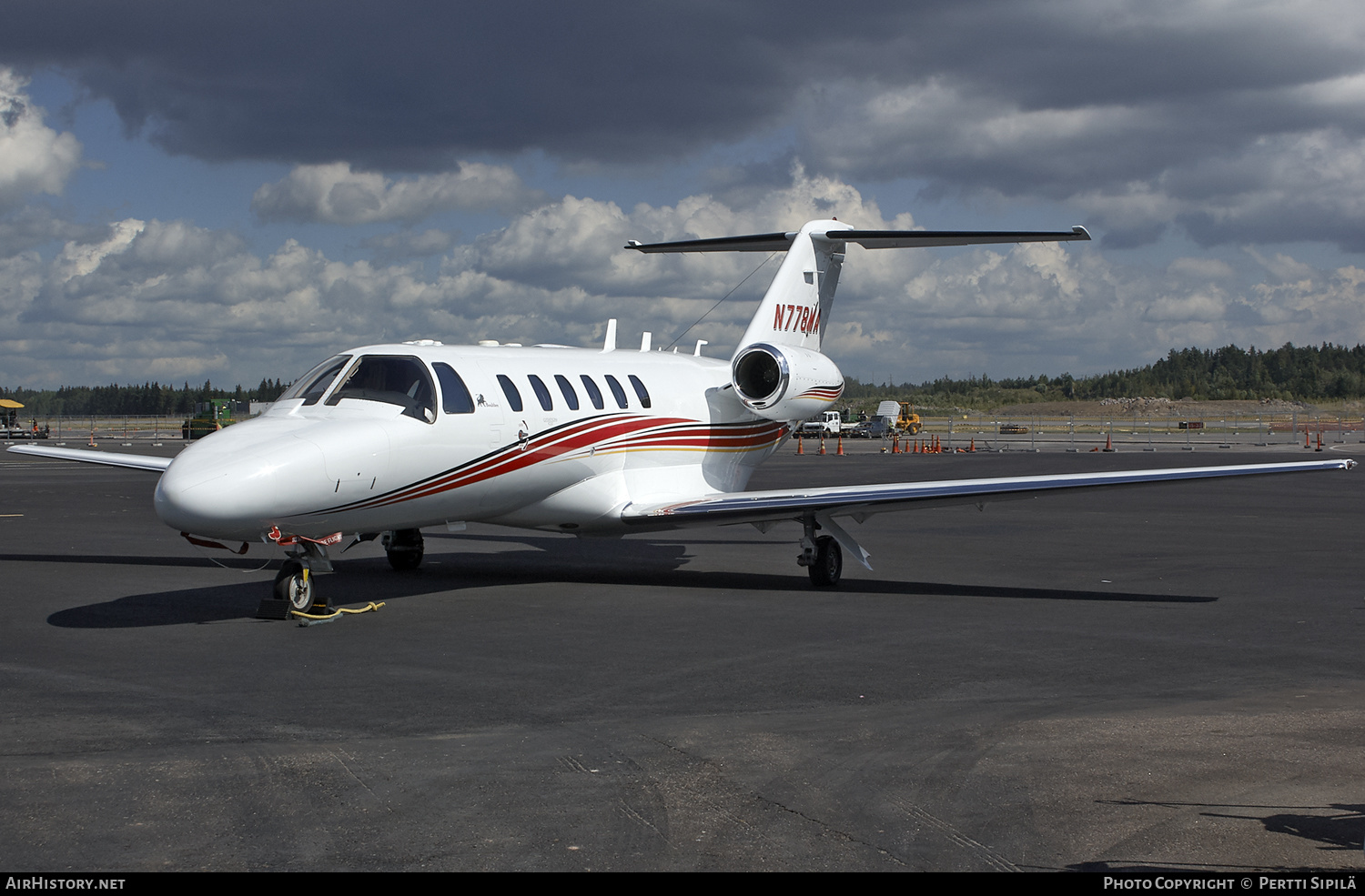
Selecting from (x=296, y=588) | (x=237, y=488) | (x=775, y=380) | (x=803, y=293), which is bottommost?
(x=296, y=588)

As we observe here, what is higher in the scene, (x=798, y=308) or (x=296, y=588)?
(x=798, y=308)

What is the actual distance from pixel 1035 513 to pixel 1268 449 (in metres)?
33.0

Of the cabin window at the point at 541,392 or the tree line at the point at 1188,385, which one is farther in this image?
the tree line at the point at 1188,385

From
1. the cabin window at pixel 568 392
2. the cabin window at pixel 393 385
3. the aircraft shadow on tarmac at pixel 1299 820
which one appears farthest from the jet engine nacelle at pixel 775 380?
the aircraft shadow on tarmac at pixel 1299 820

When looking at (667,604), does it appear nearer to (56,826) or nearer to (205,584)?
(205,584)

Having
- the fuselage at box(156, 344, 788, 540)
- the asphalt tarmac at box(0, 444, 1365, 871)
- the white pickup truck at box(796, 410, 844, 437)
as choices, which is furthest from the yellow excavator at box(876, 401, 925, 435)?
the asphalt tarmac at box(0, 444, 1365, 871)

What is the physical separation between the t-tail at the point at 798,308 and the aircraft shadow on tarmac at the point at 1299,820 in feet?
36.3

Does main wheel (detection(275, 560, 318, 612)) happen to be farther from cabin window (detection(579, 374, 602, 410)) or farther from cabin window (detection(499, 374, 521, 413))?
cabin window (detection(579, 374, 602, 410))

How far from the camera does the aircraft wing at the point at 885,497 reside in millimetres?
12930

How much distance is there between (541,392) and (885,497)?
402 cm

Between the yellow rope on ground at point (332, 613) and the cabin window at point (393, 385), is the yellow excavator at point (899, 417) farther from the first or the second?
the yellow rope on ground at point (332, 613)

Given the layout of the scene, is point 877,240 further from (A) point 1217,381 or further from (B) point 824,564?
(A) point 1217,381

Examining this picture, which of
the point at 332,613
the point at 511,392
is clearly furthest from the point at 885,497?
the point at 332,613

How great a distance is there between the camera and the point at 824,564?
14289 millimetres
